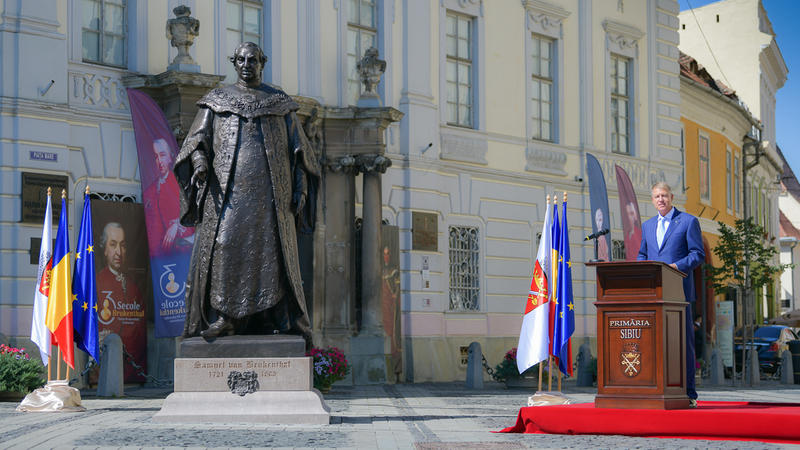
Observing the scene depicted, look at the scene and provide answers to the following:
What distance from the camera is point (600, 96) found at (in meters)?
30.3

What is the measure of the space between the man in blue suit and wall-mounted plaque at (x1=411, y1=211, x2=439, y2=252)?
1302 cm

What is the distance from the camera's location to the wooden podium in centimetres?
1056

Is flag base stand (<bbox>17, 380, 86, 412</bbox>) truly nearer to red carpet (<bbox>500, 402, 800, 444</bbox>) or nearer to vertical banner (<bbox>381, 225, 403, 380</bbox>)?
red carpet (<bbox>500, 402, 800, 444</bbox>)

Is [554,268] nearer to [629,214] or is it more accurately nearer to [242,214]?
[242,214]

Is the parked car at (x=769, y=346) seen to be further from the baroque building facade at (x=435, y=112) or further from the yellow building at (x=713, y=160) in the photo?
the baroque building facade at (x=435, y=112)

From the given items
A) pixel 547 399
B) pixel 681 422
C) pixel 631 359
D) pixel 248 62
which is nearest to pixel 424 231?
pixel 547 399

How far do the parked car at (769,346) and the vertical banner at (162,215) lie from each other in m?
17.0

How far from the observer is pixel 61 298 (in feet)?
51.0

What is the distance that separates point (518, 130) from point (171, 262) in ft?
33.8

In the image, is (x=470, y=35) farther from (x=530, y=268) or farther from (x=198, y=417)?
(x=198, y=417)

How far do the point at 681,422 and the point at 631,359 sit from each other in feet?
2.48

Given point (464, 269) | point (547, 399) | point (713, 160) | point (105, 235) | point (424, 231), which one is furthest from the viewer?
point (713, 160)

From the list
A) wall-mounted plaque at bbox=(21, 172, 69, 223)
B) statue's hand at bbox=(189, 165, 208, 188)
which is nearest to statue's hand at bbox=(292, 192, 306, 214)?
statue's hand at bbox=(189, 165, 208, 188)

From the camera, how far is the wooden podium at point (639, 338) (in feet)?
34.7
